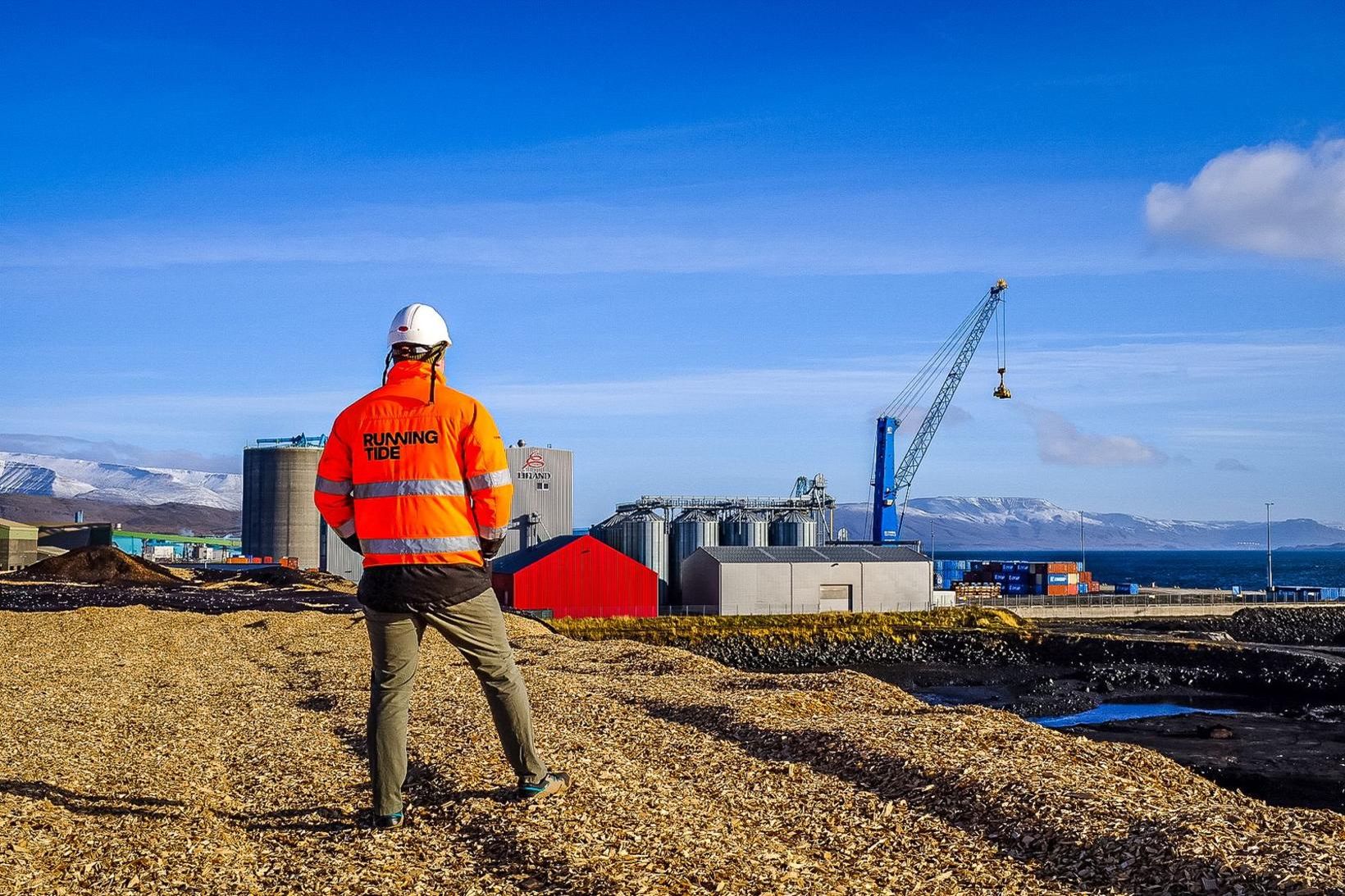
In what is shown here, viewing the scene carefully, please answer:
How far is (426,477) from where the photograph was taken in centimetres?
549

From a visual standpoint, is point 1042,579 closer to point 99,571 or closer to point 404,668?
point 99,571

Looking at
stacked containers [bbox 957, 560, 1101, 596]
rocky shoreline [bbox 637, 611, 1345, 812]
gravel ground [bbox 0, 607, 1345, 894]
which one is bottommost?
stacked containers [bbox 957, 560, 1101, 596]

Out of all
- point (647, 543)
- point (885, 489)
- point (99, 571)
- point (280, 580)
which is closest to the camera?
point (280, 580)

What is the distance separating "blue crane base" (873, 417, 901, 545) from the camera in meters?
77.4

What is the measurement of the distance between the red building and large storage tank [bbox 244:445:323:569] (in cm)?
2482

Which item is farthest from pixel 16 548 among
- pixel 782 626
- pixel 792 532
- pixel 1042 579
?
pixel 1042 579

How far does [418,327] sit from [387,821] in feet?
7.93

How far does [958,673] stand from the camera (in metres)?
34.4

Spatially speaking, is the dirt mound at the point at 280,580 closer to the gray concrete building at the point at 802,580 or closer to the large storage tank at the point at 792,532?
the gray concrete building at the point at 802,580

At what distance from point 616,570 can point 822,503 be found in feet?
59.2

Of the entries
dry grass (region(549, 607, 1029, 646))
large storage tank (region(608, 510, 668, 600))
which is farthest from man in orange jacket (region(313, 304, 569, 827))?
large storage tank (region(608, 510, 668, 600))

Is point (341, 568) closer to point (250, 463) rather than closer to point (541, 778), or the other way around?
point (250, 463)

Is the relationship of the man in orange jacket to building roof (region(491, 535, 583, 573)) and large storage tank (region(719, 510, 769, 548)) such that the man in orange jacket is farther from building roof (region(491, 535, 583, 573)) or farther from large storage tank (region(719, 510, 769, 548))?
large storage tank (region(719, 510, 769, 548))

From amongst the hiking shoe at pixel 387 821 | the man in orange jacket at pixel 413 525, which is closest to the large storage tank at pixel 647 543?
the hiking shoe at pixel 387 821
